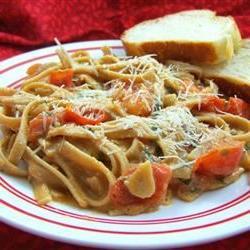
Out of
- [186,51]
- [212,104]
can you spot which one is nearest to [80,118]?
[212,104]

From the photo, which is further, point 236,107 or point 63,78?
point 63,78

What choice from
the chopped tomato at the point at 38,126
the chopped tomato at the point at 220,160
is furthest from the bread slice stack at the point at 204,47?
the chopped tomato at the point at 38,126

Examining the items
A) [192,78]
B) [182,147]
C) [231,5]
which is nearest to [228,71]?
[192,78]

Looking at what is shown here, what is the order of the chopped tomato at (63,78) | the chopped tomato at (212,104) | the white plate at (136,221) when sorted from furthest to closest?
the chopped tomato at (63,78), the chopped tomato at (212,104), the white plate at (136,221)

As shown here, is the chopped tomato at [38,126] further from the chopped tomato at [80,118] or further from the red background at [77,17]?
the red background at [77,17]

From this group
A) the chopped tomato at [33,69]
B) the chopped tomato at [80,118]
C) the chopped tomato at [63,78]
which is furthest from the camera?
the chopped tomato at [33,69]

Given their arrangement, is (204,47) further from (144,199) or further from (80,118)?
(144,199)
